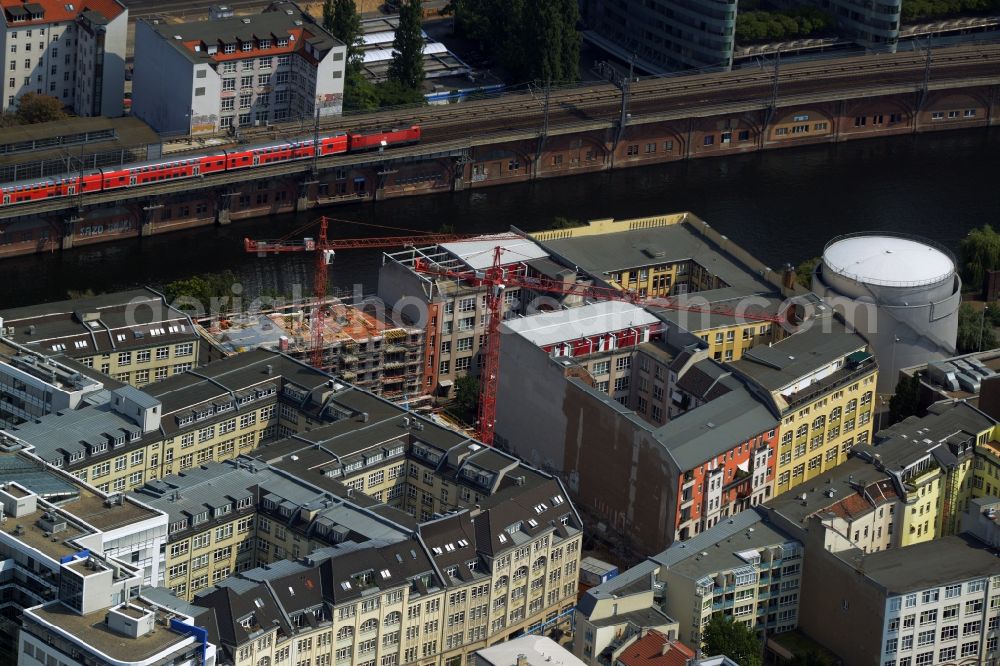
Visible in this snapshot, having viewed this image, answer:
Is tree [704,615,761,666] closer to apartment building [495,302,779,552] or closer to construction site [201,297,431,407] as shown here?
apartment building [495,302,779,552]

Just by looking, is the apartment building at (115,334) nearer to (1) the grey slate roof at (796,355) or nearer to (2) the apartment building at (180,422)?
(2) the apartment building at (180,422)

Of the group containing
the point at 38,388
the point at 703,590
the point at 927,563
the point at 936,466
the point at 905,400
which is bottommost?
the point at 703,590

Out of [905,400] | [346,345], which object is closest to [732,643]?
[905,400]

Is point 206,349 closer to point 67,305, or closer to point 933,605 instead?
point 67,305

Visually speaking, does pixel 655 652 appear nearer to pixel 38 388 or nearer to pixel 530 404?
pixel 530 404

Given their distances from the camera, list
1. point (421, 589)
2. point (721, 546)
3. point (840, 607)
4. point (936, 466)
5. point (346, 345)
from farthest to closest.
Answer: point (346, 345) → point (936, 466) → point (721, 546) → point (840, 607) → point (421, 589)

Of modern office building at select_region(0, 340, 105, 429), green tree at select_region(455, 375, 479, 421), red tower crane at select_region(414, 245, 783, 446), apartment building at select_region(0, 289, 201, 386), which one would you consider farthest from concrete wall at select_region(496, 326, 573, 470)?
modern office building at select_region(0, 340, 105, 429)

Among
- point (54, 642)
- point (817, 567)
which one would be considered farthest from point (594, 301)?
point (54, 642)
